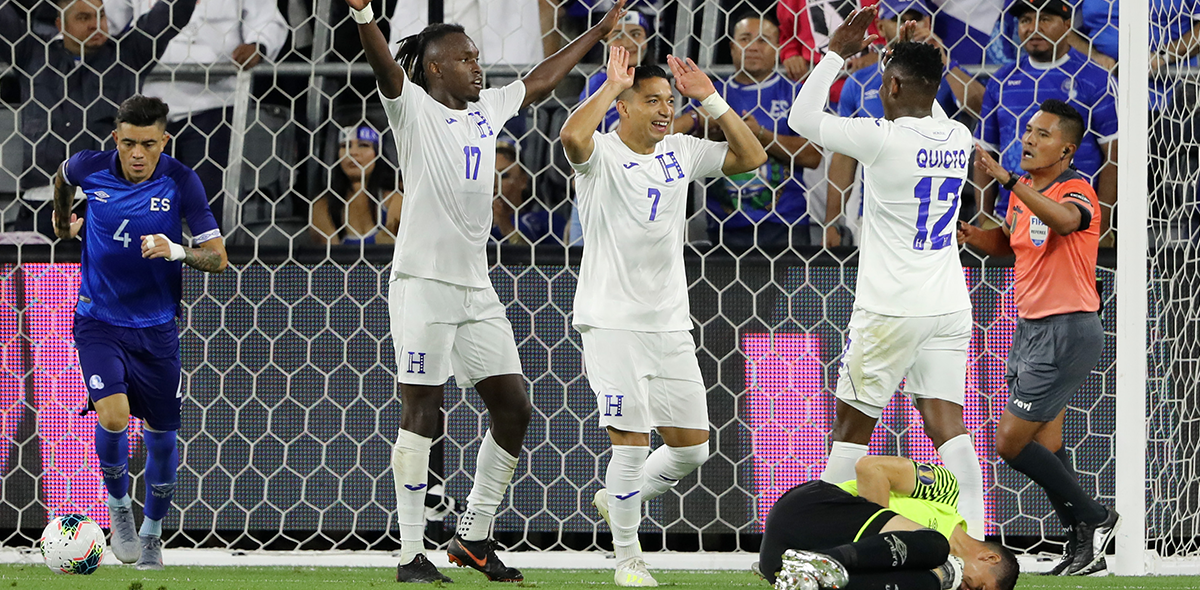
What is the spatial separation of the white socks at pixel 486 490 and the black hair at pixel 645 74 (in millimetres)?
1213

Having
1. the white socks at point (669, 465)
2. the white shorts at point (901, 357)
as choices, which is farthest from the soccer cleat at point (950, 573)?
the white socks at point (669, 465)

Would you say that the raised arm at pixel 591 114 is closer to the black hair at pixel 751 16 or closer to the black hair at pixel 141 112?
the black hair at pixel 751 16

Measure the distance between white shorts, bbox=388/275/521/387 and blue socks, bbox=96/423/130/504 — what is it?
114 centimetres

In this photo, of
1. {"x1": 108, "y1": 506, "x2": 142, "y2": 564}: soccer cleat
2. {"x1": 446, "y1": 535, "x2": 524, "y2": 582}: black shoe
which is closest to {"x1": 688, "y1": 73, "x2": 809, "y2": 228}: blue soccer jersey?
{"x1": 446, "y1": 535, "x2": 524, "y2": 582}: black shoe

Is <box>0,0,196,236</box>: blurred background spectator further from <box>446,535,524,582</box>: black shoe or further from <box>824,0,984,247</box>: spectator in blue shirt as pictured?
<box>824,0,984,247</box>: spectator in blue shirt

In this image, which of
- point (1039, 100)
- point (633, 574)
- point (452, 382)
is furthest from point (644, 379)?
point (1039, 100)

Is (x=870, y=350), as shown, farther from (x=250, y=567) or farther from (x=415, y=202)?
(x=250, y=567)

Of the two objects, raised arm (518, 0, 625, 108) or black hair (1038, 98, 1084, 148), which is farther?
black hair (1038, 98, 1084, 148)

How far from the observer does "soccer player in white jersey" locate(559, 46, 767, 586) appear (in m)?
4.01

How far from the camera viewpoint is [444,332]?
13.3 feet

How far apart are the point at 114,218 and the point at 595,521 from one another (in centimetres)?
208

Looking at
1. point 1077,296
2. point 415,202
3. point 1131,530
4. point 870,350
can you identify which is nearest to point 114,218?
point 415,202

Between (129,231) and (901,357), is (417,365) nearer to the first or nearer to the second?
(129,231)

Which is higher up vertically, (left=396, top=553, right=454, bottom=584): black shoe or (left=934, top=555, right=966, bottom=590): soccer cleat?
(left=934, top=555, right=966, bottom=590): soccer cleat
